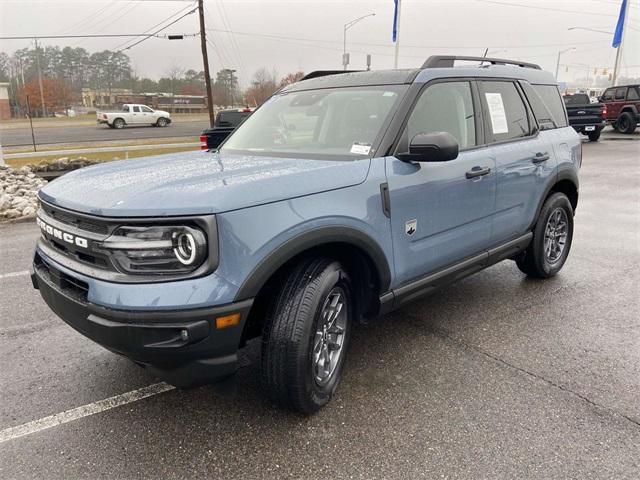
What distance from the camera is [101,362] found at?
335cm

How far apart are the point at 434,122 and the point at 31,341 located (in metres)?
3.33

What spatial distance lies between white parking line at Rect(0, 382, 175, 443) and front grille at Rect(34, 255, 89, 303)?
2.56ft

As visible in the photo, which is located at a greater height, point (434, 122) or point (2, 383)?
point (434, 122)

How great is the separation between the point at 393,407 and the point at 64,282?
1.89 metres

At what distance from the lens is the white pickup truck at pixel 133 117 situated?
129ft

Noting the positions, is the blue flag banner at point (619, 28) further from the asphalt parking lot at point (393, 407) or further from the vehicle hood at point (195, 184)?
the vehicle hood at point (195, 184)

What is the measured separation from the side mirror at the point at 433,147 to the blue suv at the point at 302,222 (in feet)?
0.03

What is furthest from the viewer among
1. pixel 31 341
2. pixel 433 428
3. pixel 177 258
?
pixel 31 341

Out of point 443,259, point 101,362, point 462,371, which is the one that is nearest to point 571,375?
Result: point 462,371

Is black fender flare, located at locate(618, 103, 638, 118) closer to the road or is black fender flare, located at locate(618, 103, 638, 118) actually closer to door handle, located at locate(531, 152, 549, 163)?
door handle, located at locate(531, 152, 549, 163)

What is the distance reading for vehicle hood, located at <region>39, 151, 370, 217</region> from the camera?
7.09 feet

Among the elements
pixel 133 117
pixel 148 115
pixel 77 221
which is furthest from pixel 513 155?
pixel 148 115

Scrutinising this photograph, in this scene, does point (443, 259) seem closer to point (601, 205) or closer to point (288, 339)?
point (288, 339)

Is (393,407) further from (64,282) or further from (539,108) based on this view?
(539,108)
